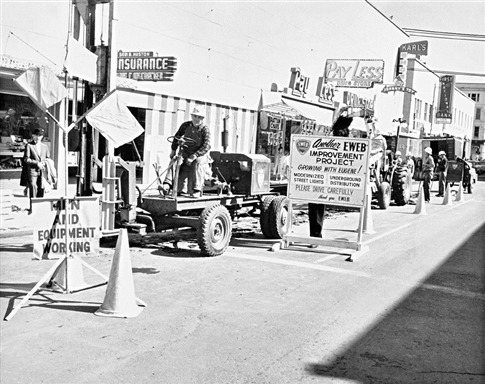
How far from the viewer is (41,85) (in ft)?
22.6

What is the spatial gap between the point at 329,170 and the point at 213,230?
7.55ft

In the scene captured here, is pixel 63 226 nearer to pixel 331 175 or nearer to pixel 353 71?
pixel 331 175

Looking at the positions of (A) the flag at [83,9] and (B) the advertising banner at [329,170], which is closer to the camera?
(B) the advertising banner at [329,170]

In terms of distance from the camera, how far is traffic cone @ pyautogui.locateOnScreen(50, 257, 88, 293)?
21.5 ft

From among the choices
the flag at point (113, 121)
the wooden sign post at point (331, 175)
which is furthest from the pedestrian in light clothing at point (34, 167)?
the wooden sign post at point (331, 175)

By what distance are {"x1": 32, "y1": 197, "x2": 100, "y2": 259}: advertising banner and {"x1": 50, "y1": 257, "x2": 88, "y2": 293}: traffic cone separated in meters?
0.17

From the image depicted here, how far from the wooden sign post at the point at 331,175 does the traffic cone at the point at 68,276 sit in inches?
154

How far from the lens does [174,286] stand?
22.9 feet

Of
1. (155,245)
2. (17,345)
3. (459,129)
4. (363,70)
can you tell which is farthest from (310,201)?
(459,129)

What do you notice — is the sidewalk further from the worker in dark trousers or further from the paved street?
the worker in dark trousers

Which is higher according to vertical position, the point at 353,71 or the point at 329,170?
the point at 353,71

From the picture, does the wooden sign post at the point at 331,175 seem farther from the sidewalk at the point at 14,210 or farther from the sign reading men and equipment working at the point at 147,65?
the sign reading men and equipment working at the point at 147,65

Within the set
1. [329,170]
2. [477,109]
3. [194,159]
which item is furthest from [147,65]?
[477,109]

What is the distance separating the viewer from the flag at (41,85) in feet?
22.3
